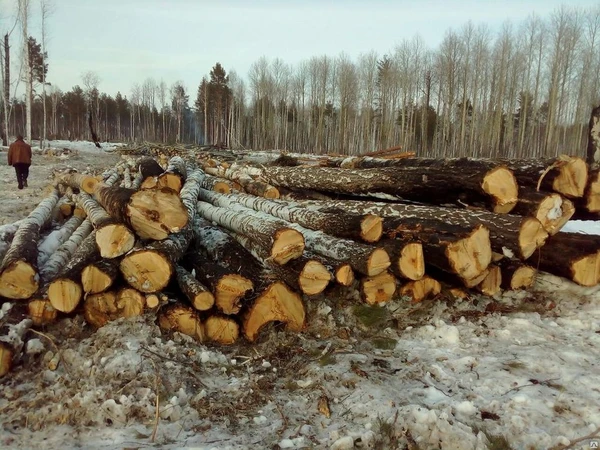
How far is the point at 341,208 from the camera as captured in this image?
516 cm

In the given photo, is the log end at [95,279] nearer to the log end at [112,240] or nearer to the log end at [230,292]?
the log end at [112,240]

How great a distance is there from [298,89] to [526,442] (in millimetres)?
48831

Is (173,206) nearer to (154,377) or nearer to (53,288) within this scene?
(53,288)

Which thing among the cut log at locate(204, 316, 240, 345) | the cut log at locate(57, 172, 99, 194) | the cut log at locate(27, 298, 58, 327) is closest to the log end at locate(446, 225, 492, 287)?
the cut log at locate(204, 316, 240, 345)

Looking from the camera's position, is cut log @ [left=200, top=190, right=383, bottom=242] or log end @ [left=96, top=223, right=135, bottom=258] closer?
log end @ [left=96, top=223, right=135, bottom=258]

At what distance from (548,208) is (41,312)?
16.8 feet

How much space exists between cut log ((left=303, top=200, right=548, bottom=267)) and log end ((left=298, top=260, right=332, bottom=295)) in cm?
109

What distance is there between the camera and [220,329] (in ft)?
Result: 12.0

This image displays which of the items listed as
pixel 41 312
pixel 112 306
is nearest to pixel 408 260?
pixel 112 306

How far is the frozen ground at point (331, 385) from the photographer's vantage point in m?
2.38

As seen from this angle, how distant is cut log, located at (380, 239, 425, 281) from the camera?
12.8ft

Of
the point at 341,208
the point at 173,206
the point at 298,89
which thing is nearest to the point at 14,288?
the point at 173,206

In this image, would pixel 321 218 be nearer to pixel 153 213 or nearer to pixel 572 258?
pixel 153 213

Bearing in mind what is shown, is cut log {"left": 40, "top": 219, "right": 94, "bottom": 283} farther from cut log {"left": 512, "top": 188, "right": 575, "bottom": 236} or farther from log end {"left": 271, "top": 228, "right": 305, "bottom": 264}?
cut log {"left": 512, "top": 188, "right": 575, "bottom": 236}
